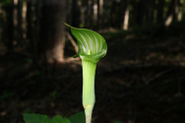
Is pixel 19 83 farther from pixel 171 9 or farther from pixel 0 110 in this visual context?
pixel 171 9

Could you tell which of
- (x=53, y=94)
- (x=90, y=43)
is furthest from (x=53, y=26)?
(x=90, y=43)

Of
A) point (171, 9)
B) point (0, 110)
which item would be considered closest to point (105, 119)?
point (0, 110)

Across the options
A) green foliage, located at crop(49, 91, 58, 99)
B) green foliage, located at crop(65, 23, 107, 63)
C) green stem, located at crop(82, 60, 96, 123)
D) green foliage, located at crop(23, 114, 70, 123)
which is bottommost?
green foliage, located at crop(49, 91, 58, 99)

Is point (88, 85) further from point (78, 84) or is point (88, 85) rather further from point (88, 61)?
point (78, 84)

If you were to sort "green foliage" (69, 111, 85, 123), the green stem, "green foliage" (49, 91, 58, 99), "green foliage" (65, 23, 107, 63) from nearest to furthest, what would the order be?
"green foliage" (65, 23, 107, 63)
the green stem
"green foliage" (69, 111, 85, 123)
"green foliage" (49, 91, 58, 99)

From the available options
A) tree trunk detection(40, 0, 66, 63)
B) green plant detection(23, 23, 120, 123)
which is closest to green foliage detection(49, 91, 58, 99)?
tree trunk detection(40, 0, 66, 63)

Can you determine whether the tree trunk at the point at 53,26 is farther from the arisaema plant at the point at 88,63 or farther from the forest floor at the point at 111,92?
the arisaema plant at the point at 88,63

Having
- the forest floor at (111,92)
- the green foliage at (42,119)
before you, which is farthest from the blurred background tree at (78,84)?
the green foliage at (42,119)

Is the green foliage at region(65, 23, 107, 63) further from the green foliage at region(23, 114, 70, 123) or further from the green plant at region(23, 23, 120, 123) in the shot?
the green foliage at region(23, 114, 70, 123)
